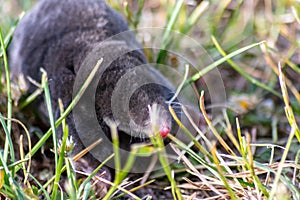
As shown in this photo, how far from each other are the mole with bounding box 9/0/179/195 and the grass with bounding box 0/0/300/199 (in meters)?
0.06

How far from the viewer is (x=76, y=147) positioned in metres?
1.36

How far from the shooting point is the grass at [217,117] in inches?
48.1

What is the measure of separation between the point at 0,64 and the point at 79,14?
346 mm

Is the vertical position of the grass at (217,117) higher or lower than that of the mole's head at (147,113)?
lower

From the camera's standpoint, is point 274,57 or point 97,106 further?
point 274,57

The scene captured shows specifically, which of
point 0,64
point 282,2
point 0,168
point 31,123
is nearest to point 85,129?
point 0,168

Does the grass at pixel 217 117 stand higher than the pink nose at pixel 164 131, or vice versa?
the pink nose at pixel 164 131

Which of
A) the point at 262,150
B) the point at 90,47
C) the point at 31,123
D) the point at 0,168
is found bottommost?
the point at 262,150

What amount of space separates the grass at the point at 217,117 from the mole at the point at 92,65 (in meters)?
0.06

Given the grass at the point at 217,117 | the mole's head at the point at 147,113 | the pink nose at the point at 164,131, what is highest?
the mole's head at the point at 147,113

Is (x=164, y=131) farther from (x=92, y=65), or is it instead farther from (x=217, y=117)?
(x=217, y=117)

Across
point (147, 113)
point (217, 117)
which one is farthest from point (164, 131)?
point (217, 117)

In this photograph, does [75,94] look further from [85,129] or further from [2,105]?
[2,105]

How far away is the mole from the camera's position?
1264 millimetres
